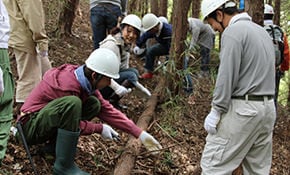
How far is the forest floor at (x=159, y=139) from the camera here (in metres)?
3.71

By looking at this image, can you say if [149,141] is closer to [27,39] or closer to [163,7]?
[27,39]

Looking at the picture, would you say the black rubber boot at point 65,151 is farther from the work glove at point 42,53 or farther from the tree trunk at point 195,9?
the tree trunk at point 195,9

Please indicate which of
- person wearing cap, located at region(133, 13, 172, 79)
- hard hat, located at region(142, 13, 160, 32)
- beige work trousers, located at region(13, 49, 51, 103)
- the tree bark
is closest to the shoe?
person wearing cap, located at region(133, 13, 172, 79)

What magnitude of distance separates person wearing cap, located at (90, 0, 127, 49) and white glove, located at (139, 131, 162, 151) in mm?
2601

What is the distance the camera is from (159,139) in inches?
193

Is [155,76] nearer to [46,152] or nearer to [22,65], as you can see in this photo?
[22,65]

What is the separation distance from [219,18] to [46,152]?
209 cm

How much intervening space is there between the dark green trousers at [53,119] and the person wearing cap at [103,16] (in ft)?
9.21

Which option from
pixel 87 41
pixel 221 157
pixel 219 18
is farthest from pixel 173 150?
pixel 87 41

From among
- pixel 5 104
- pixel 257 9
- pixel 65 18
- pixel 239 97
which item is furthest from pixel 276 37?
pixel 5 104

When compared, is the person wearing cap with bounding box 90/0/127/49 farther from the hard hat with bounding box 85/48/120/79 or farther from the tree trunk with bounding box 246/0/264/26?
the tree trunk with bounding box 246/0/264/26

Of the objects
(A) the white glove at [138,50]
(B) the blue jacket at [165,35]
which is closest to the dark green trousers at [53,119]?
(B) the blue jacket at [165,35]

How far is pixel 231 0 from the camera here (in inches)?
129

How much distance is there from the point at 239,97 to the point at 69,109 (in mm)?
1475
